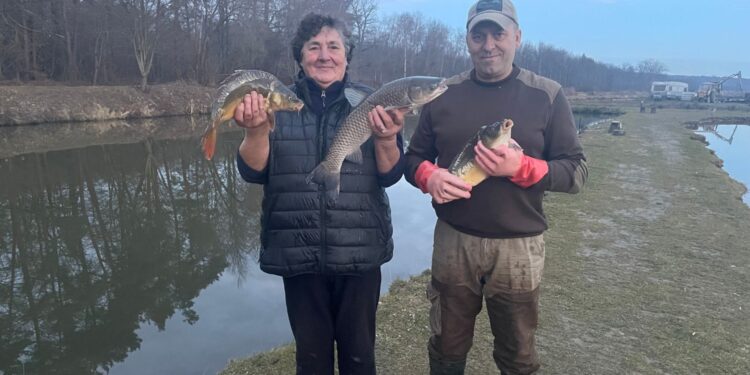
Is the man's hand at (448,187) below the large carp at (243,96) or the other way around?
below

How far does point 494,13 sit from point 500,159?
0.93 m

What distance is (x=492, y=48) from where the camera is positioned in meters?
2.87

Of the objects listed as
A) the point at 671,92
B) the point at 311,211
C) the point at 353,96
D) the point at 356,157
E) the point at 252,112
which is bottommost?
the point at 311,211

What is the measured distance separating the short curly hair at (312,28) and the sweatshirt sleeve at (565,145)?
1.35m

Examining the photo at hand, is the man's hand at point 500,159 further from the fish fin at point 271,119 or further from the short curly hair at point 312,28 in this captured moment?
the fish fin at point 271,119

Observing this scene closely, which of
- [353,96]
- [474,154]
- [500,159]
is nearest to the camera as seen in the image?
[500,159]

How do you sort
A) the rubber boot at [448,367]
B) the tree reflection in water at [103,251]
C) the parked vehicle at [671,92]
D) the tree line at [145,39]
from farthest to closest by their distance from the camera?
the parked vehicle at [671,92] → the tree line at [145,39] → the tree reflection in water at [103,251] → the rubber boot at [448,367]

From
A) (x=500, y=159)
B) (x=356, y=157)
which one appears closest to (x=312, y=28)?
(x=356, y=157)

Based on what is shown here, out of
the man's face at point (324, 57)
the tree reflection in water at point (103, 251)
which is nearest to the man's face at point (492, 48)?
the man's face at point (324, 57)

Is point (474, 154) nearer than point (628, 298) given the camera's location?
Yes

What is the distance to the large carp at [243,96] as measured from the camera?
276 cm

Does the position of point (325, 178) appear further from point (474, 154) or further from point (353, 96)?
point (474, 154)

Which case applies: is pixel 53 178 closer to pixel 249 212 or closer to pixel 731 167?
pixel 249 212

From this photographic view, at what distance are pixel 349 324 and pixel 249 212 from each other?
8464 millimetres
